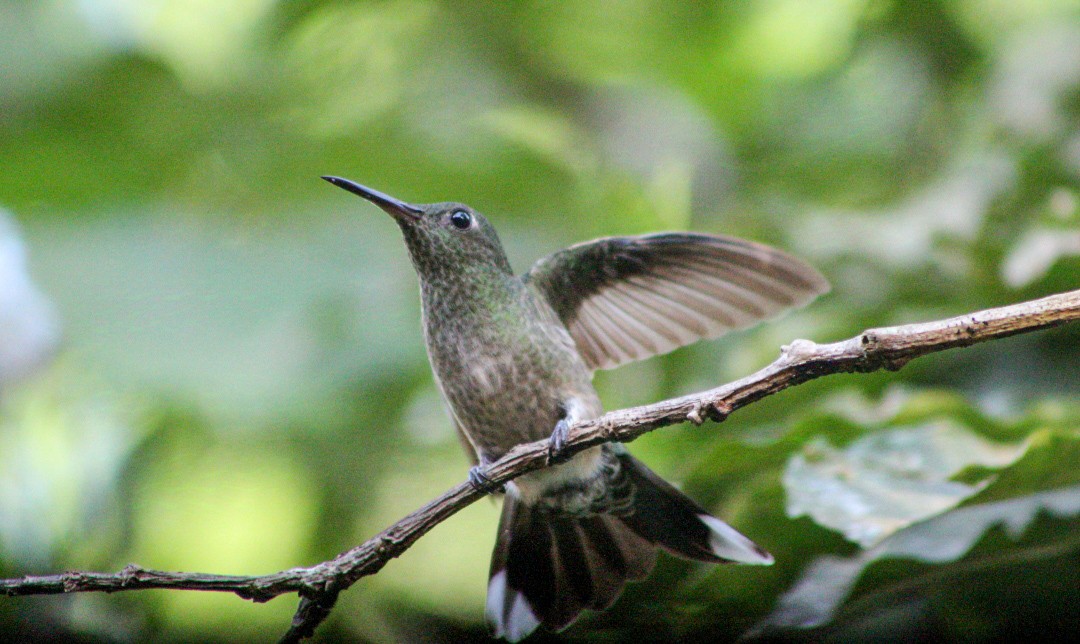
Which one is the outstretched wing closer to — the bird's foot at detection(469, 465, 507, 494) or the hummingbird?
the hummingbird

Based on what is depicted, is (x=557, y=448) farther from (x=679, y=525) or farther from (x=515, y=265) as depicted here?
(x=515, y=265)

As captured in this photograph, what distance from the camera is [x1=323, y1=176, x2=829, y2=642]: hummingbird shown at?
7.50 feet

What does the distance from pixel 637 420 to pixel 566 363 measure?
934 millimetres

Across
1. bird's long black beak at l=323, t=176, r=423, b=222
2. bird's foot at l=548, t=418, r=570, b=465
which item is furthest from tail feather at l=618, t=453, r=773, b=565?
bird's long black beak at l=323, t=176, r=423, b=222

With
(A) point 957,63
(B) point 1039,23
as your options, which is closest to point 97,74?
(A) point 957,63

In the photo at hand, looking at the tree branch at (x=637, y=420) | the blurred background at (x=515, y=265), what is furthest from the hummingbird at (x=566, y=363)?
the tree branch at (x=637, y=420)

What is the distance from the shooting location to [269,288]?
3371 millimetres

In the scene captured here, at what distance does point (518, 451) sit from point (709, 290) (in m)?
0.87

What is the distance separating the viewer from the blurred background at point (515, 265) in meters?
2.38

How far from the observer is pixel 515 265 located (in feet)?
11.6

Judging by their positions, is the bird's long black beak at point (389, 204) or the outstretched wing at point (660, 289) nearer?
the bird's long black beak at point (389, 204)

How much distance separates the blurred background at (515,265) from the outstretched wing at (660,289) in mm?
364

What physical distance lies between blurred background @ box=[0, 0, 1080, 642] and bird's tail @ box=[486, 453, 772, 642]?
9 cm

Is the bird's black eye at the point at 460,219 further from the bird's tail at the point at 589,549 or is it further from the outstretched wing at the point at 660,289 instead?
the bird's tail at the point at 589,549
